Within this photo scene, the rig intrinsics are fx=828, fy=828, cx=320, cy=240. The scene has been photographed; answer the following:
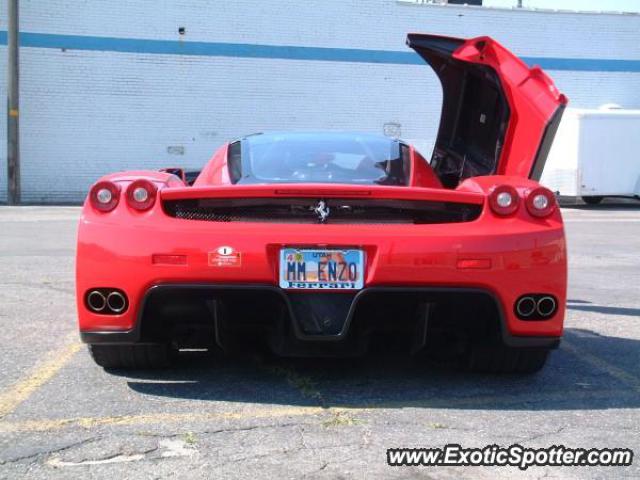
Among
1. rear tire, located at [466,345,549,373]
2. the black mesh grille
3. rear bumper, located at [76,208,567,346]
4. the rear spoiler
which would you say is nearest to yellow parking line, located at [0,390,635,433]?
rear tire, located at [466,345,549,373]

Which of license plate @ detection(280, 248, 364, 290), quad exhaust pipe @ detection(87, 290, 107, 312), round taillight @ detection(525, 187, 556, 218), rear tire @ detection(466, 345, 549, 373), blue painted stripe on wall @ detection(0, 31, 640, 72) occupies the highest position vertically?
blue painted stripe on wall @ detection(0, 31, 640, 72)

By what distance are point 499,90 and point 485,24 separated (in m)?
19.7

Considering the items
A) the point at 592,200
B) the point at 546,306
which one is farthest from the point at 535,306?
the point at 592,200

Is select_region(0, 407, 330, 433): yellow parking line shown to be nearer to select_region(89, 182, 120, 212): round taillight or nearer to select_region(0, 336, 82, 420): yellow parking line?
select_region(0, 336, 82, 420): yellow parking line

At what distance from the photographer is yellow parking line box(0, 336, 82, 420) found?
3.94m

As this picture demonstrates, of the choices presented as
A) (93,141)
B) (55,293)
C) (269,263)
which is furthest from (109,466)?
(93,141)

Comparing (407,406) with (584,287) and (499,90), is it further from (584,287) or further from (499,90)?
(584,287)

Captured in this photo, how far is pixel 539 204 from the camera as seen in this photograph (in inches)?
162

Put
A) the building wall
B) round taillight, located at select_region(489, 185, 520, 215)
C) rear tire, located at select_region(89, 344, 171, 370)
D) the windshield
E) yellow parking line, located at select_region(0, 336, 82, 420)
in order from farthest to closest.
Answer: the building wall, the windshield, rear tire, located at select_region(89, 344, 171, 370), round taillight, located at select_region(489, 185, 520, 215), yellow parking line, located at select_region(0, 336, 82, 420)

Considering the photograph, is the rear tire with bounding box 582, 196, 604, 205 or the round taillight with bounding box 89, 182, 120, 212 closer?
the round taillight with bounding box 89, 182, 120, 212

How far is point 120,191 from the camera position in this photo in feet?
13.4

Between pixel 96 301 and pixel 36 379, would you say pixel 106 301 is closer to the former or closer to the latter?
pixel 96 301

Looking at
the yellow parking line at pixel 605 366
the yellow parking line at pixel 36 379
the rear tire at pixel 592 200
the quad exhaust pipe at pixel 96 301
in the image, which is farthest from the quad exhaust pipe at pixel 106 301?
the rear tire at pixel 592 200

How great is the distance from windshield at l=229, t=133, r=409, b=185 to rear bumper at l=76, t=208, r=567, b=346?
0.74 meters
